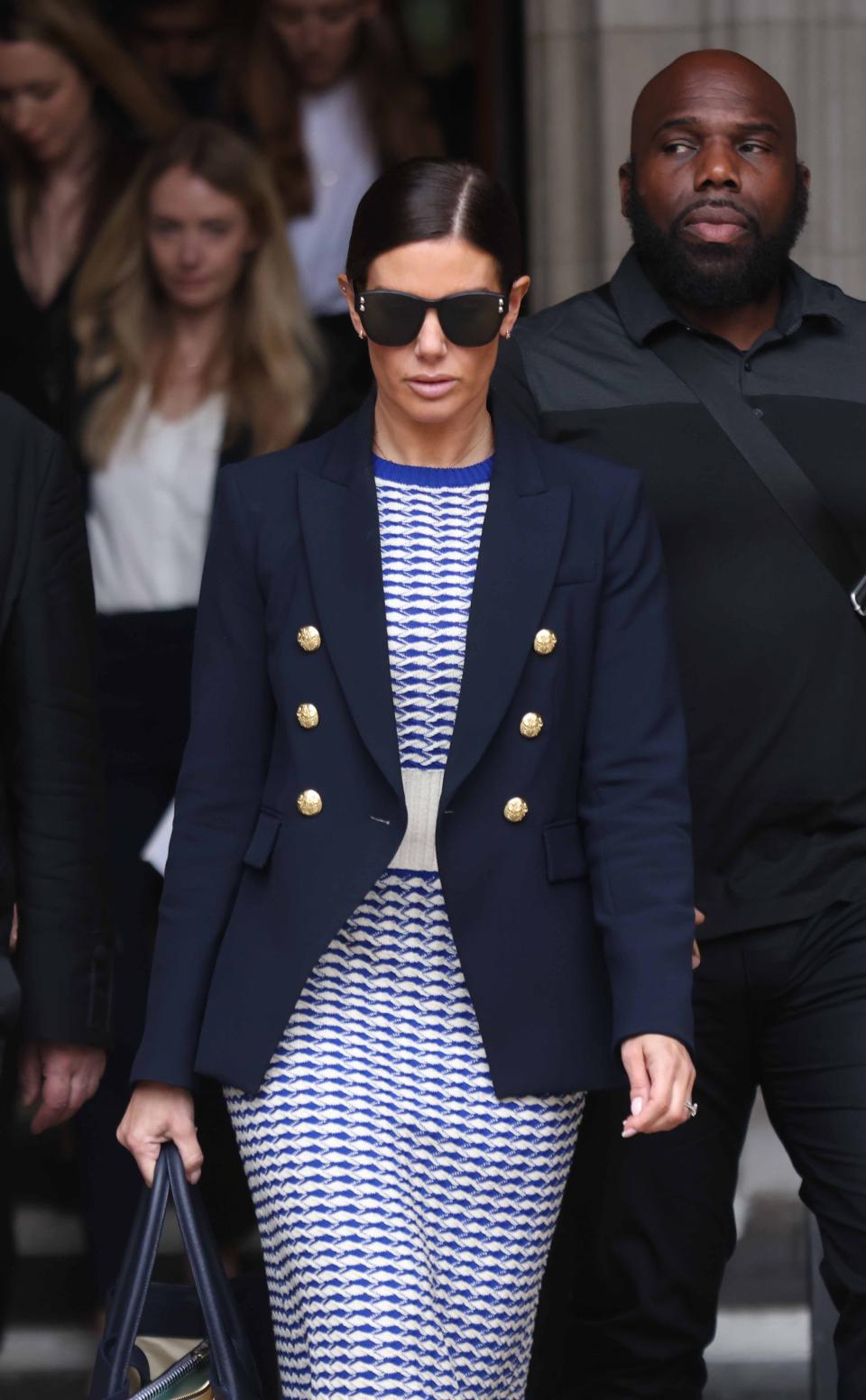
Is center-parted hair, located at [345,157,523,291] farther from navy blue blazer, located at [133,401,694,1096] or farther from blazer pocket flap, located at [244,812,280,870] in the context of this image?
blazer pocket flap, located at [244,812,280,870]

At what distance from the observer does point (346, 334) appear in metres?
6.63

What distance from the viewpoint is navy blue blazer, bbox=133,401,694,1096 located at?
356cm

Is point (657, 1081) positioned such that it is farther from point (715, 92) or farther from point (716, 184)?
point (715, 92)

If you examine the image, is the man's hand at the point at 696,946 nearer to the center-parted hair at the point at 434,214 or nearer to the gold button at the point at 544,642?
the gold button at the point at 544,642

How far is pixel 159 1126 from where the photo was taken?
361cm

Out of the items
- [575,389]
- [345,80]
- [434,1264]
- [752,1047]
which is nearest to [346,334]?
[345,80]

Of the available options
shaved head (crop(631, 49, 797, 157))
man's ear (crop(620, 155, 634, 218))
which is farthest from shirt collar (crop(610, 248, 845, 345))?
shaved head (crop(631, 49, 797, 157))

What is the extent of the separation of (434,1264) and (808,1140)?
34.6 inches

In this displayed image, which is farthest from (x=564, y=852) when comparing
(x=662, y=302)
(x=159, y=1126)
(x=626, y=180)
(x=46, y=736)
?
(x=626, y=180)

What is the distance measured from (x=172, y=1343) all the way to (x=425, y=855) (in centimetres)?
73

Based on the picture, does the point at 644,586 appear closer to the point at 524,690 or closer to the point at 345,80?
the point at 524,690

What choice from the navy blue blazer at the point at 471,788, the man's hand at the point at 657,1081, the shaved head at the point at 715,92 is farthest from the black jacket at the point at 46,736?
the shaved head at the point at 715,92

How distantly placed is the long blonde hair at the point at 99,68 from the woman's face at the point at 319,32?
34 cm

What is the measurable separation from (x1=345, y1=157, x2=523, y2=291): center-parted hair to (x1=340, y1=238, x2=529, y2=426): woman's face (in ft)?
0.05
